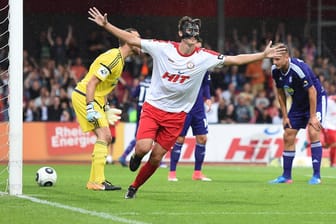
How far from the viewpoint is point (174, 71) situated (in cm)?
1086

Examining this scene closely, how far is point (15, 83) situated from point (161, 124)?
1.84 m

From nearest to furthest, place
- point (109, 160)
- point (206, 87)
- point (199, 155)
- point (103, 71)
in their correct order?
point (103, 71), point (199, 155), point (206, 87), point (109, 160)

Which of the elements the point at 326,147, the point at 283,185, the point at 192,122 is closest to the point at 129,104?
the point at 326,147

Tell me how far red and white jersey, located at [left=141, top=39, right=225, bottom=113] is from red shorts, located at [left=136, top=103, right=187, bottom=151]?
0.22 feet

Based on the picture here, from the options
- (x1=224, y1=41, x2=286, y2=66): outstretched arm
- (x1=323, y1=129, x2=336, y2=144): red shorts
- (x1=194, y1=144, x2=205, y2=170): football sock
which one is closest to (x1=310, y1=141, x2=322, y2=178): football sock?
(x1=194, y1=144, x2=205, y2=170): football sock

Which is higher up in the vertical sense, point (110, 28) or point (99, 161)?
point (110, 28)

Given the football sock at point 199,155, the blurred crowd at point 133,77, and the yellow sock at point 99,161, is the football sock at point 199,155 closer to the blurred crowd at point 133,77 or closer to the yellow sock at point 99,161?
the yellow sock at point 99,161

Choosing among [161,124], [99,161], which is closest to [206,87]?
[99,161]

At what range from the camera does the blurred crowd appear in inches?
1040

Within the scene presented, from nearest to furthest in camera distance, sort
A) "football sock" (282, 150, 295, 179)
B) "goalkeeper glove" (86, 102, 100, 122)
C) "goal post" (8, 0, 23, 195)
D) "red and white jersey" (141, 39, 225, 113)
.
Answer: "red and white jersey" (141, 39, 225, 113) → "goal post" (8, 0, 23, 195) → "goalkeeper glove" (86, 102, 100, 122) → "football sock" (282, 150, 295, 179)

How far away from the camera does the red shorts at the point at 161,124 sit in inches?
434

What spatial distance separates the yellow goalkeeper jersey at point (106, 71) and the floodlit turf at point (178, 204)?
54.0 inches

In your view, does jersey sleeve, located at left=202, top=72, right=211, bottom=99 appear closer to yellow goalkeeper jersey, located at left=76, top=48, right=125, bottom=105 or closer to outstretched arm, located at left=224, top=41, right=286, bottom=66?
yellow goalkeeper jersey, located at left=76, top=48, right=125, bottom=105

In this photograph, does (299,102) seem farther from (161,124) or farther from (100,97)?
(161,124)
